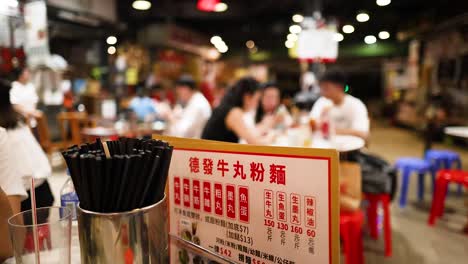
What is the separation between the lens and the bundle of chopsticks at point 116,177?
0.84 metres

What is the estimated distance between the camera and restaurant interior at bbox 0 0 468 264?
93 centimetres

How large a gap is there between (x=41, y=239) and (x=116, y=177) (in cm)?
32

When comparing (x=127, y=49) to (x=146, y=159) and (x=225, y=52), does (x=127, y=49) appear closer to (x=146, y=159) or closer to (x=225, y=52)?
(x=225, y=52)

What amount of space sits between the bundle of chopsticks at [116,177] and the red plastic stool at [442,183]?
403 cm

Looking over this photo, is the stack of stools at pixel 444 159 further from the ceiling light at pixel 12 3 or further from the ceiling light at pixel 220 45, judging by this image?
the ceiling light at pixel 220 45

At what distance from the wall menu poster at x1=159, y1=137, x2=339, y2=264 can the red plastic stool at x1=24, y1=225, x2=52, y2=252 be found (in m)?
0.37

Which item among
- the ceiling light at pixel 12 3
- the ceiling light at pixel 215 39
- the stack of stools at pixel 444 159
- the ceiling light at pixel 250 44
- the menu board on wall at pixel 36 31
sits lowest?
the stack of stools at pixel 444 159

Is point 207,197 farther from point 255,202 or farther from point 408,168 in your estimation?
point 408,168

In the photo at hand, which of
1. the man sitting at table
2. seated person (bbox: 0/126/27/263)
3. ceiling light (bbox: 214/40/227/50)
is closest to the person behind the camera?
seated person (bbox: 0/126/27/263)

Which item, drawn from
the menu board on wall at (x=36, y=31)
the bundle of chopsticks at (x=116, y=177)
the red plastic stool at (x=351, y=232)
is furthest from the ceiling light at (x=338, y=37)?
the menu board on wall at (x=36, y=31)

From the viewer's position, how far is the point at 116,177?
2.80 ft

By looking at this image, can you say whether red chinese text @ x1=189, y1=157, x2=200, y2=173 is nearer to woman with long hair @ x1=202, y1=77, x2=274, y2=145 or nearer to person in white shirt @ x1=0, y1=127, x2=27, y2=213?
person in white shirt @ x1=0, y1=127, x2=27, y2=213

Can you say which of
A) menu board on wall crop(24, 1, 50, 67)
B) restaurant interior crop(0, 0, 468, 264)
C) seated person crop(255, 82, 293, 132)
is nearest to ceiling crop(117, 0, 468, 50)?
restaurant interior crop(0, 0, 468, 264)

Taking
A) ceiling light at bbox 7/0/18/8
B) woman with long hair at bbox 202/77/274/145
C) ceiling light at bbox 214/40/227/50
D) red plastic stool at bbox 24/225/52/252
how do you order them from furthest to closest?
ceiling light at bbox 214/40/227/50
ceiling light at bbox 7/0/18/8
woman with long hair at bbox 202/77/274/145
red plastic stool at bbox 24/225/52/252
